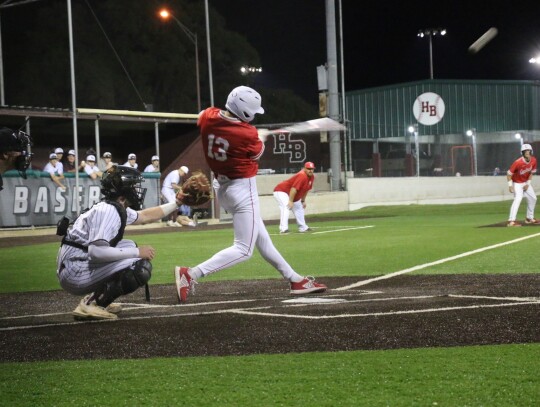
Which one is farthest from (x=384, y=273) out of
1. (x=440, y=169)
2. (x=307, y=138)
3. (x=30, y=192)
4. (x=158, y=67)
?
(x=158, y=67)

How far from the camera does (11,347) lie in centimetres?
621

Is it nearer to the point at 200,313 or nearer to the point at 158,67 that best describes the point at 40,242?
the point at 200,313

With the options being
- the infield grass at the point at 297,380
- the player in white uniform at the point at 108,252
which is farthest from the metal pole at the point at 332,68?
the infield grass at the point at 297,380

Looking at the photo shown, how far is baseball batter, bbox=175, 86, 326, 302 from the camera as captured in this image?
8.33 meters

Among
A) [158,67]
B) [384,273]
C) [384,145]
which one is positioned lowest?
[384,273]

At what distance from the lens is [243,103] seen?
27.5 feet

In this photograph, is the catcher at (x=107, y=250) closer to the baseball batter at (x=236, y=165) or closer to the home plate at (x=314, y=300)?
the baseball batter at (x=236, y=165)

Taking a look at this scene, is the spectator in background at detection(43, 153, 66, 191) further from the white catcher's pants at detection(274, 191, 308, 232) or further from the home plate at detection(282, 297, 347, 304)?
the home plate at detection(282, 297, 347, 304)

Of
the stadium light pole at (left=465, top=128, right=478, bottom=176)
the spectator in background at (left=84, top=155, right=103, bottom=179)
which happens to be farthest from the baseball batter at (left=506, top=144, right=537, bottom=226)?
the stadium light pole at (left=465, top=128, right=478, bottom=176)

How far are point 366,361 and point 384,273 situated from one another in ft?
19.5

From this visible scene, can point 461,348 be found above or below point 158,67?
below

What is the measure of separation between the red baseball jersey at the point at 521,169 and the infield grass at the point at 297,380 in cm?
1618

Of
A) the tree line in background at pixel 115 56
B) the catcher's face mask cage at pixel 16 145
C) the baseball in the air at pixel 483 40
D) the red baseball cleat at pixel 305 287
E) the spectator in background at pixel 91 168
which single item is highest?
the tree line in background at pixel 115 56

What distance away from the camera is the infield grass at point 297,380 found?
4.30 metres
